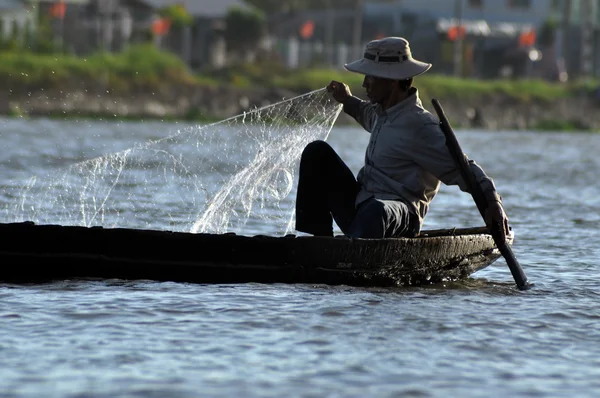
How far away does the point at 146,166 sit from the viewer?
666 inches

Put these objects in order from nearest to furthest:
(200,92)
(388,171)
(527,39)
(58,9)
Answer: (388,171) < (200,92) < (58,9) < (527,39)

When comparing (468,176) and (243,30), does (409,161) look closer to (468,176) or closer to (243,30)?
(468,176)

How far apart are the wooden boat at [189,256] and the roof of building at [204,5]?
1817 inches

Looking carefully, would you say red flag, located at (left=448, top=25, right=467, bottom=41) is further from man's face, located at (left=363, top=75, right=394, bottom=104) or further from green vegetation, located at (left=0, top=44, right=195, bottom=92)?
man's face, located at (left=363, top=75, right=394, bottom=104)

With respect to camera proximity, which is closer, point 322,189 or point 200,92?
point 322,189

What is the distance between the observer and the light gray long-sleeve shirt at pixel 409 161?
7379 millimetres

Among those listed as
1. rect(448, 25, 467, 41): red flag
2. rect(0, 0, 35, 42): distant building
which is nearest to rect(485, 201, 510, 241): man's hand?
rect(0, 0, 35, 42): distant building

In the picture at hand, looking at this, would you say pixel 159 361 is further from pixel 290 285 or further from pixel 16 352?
pixel 290 285

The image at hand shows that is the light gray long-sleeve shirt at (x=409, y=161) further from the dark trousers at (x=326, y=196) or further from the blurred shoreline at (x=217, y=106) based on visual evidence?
the blurred shoreline at (x=217, y=106)

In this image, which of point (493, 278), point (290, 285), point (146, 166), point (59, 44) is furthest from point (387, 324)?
point (59, 44)

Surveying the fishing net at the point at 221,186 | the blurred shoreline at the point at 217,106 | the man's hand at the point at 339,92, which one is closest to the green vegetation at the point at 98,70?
the blurred shoreline at the point at 217,106

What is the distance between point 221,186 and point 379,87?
3.97 metres

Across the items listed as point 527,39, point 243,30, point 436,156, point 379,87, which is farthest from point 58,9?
point 436,156

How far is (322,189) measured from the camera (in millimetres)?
7684
